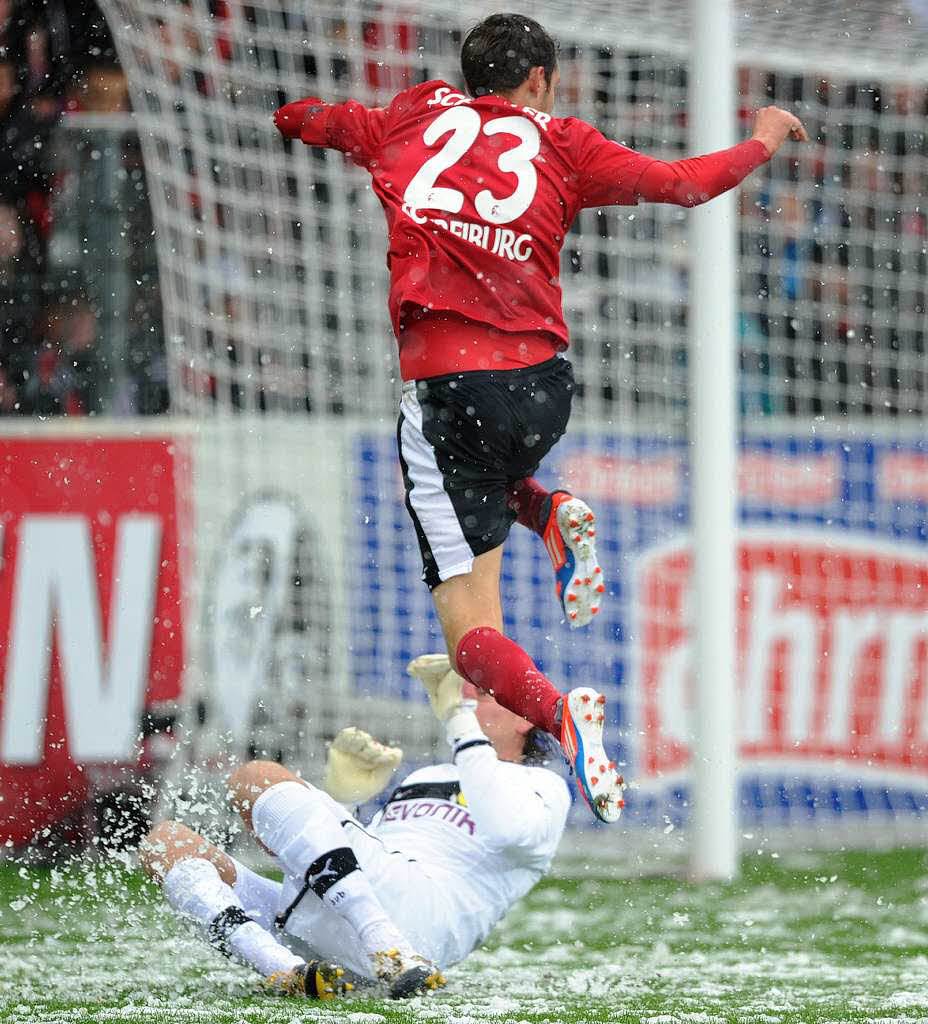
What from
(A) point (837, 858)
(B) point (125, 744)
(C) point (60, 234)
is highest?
(C) point (60, 234)

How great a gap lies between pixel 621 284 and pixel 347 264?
4.03 feet

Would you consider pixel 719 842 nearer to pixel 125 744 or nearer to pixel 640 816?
pixel 640 816

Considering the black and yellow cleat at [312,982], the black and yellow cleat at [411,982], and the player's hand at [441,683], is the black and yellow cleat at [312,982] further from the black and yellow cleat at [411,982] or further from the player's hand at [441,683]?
the player's hand at [441,683]

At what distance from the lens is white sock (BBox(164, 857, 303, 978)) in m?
4.12

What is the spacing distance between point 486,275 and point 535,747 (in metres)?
1.33

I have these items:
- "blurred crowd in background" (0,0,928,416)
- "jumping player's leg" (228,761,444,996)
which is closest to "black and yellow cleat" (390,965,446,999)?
"jumping player's leg" (228,761,444,996)

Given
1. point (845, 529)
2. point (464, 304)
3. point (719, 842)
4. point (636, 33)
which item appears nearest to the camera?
point (464, 304)

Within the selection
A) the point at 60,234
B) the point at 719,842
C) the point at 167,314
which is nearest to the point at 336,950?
the point at 719,842

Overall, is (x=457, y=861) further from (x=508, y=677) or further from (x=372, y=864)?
(x=508, y=677)

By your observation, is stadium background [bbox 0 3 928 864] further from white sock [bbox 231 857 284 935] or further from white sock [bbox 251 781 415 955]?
white sock [bbox 251 781 415 955]

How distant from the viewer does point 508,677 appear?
4.05 metres

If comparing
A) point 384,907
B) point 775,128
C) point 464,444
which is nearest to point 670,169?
point 775,128

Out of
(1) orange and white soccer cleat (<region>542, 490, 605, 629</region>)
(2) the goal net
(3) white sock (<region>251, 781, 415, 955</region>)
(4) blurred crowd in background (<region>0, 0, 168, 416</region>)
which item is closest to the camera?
(3) white sock (<region>251, 781, 415, 955</region>)

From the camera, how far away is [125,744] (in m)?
7.04
